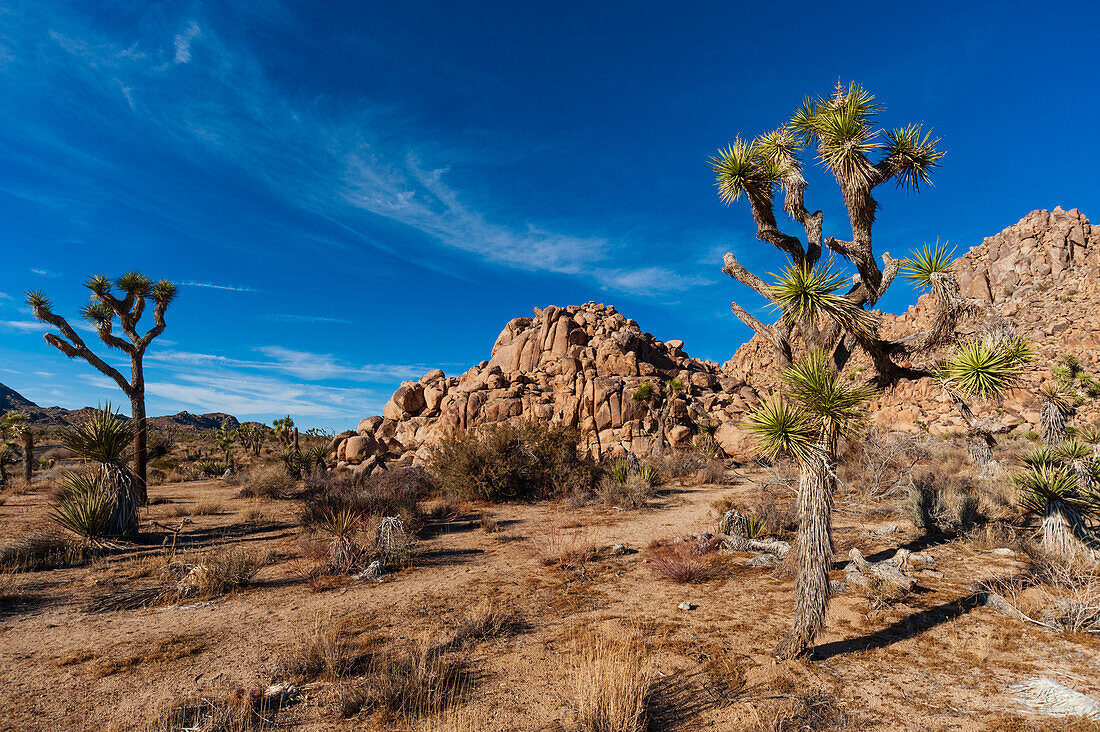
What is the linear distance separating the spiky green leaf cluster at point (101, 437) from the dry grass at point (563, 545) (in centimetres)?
970

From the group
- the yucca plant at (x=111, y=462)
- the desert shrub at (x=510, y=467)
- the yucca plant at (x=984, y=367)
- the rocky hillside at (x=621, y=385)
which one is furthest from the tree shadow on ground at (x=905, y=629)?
the rocky hillside at (x=621, y=385)

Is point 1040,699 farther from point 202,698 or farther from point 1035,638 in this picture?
point 202,698

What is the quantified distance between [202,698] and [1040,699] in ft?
23.7

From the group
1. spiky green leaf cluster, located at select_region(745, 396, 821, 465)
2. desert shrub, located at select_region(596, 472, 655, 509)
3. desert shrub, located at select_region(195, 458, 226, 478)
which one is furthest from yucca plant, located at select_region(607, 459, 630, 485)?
desert shrub, located at select_region(195, 458, 226, 478)

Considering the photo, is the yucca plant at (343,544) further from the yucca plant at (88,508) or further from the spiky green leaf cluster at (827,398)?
the spiky green leaf cluster at (827,398)

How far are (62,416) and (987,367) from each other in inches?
3428

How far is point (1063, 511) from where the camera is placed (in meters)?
7.13

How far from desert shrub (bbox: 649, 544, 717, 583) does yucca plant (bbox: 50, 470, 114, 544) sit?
11.2 m

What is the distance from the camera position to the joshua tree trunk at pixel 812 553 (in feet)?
15.4

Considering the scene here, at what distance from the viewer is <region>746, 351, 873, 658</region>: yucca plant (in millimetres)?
4574

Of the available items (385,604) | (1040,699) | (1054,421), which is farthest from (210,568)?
(1054,421)

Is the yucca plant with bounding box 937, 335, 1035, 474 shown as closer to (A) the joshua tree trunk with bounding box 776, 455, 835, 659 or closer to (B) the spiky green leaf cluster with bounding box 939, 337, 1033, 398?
(B) the spiky green leaf cluster with bounding box 939, 337, 1033, 398

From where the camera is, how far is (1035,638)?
5.19m

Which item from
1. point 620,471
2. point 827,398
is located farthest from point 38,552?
point 620,471
